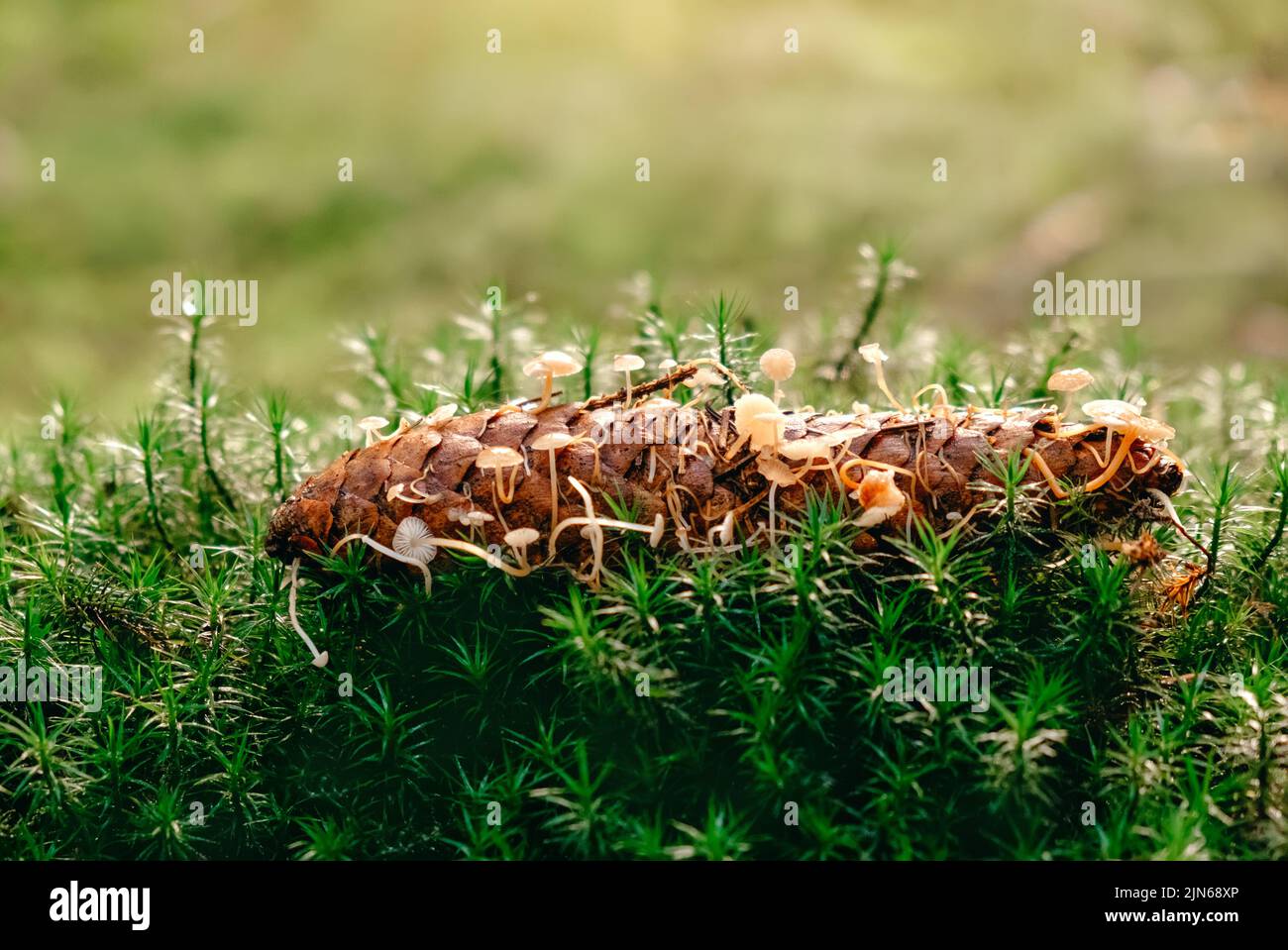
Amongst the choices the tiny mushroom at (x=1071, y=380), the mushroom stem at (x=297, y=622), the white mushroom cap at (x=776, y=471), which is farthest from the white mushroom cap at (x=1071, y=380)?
the mushroom stem at (x=297, y=622)

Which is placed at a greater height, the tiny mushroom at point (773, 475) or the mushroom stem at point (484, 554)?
the tiny mushroom at point (773, 475)

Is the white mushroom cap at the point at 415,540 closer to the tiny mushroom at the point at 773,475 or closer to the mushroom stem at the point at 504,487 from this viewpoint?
the mushroom stem at the point at 504,487

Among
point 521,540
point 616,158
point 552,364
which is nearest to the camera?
point 521,540

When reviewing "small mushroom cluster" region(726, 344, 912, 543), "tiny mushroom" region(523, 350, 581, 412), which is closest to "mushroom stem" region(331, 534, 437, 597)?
"tiny mushroom" region(523, 350, 581, 412)

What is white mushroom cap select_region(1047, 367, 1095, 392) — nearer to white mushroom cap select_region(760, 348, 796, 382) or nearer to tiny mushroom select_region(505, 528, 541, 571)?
white mushroom cap select_region(760, 348, 796, 382)

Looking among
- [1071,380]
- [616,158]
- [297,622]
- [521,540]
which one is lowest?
[297,622]

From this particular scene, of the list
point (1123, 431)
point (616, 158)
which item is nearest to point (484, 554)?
point (1123, 431)

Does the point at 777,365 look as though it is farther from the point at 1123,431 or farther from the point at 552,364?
the point at 1123,431
